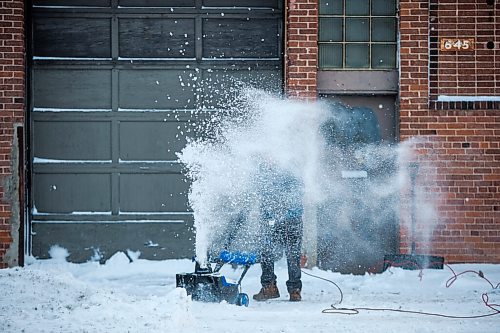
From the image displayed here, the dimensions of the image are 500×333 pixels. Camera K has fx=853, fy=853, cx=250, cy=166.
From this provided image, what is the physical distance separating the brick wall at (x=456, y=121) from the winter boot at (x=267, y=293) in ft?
7.68

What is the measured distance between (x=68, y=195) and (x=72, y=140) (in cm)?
70

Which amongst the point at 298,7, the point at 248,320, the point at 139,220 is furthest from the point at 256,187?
the point at 248,320

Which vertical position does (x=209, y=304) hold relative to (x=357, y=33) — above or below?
below

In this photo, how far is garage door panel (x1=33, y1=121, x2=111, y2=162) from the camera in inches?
429

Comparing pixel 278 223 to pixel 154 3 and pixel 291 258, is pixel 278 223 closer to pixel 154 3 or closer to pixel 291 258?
pixel 291 258

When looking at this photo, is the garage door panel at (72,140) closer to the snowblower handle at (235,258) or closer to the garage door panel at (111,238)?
the garage door panel at (111,238)

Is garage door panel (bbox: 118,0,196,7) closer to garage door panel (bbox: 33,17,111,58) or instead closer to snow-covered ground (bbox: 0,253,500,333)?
garage door panel (bbox: 33,17,111,58)

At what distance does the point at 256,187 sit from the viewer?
406 inches

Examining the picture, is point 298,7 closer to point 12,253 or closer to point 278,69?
point 278,69

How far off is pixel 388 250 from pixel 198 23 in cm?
377

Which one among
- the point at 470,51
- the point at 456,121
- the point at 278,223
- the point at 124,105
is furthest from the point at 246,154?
the point at 470,51

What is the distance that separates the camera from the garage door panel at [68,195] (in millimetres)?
10875

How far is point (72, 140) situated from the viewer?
35.8ft

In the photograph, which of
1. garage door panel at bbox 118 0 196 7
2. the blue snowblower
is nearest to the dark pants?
the blue snowblower
